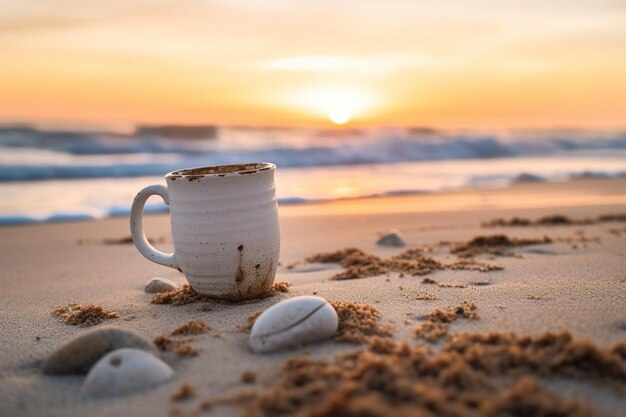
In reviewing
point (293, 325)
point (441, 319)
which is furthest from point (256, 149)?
point (293, 325)

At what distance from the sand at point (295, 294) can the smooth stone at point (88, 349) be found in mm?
47

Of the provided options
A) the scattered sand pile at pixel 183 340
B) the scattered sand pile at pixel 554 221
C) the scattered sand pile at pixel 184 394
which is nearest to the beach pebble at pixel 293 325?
the scattered sand pile at pixel 183 340

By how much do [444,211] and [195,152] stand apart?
987cm

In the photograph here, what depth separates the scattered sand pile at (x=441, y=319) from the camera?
8.48 feet

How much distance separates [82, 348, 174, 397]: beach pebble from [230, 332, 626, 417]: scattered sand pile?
314mm

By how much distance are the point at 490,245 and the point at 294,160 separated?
35.3 ft

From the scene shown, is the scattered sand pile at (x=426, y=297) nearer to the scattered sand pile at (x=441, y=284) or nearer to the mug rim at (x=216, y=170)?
the scattered sand pile at (x=441, y=284)

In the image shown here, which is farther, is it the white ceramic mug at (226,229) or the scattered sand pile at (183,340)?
the white ceramic mug at (226,229)

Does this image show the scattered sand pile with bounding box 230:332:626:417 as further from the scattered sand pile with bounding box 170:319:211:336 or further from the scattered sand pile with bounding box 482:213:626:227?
the scattered sand pile with bounding box 482:213:626:227

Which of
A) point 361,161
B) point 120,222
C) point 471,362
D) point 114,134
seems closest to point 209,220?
point 471,362

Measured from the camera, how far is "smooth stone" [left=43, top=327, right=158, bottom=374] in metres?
2.42

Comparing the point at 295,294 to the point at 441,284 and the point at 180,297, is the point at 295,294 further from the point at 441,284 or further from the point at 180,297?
the point at 441,284

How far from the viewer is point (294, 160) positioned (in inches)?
606

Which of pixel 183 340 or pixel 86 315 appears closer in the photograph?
pixel 183 340
